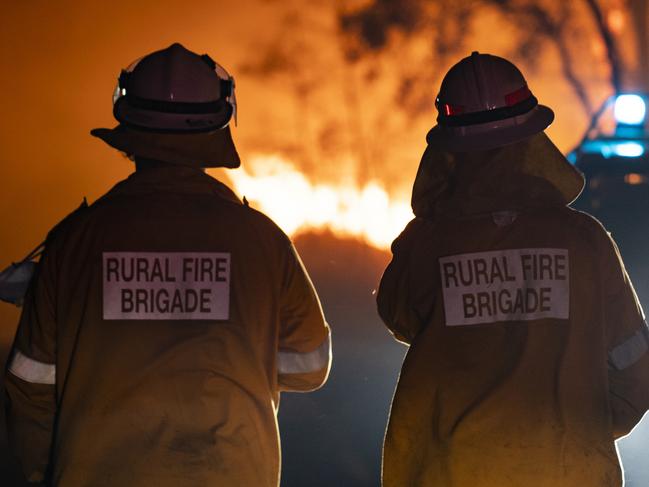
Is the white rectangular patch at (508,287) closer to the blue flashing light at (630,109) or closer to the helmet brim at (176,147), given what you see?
the helmet brim at (176,147)

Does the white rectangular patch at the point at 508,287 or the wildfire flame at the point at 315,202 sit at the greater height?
the wildfire flame at the point at 315,202

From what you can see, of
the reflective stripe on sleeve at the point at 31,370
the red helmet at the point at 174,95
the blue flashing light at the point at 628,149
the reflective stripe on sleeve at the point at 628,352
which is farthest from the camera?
the blue flashing light at the point at 628,149

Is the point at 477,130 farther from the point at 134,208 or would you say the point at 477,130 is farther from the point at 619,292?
the point at 134,208

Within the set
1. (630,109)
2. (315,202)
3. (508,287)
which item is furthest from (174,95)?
(315,202)

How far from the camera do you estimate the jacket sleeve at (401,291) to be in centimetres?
348

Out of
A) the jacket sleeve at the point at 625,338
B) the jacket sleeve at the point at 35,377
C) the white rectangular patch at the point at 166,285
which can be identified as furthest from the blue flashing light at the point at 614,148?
the jacket sleeve at the point at 35,377

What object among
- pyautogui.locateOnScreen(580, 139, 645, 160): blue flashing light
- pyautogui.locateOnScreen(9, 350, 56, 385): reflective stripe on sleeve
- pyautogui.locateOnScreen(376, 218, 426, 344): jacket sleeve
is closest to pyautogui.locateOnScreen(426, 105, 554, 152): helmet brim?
pyautogui.locateOnScreen(376, 218, 426, 344): jacket sleeve

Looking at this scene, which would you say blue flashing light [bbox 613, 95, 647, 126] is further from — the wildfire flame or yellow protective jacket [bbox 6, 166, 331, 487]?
yellow protective jacket [bbox 6, 166, 331, 487]

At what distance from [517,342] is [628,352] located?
1.09 feet

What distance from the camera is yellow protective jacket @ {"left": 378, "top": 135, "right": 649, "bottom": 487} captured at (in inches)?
125

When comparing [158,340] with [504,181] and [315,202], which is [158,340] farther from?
[315,202]

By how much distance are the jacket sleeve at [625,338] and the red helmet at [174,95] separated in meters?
1.23

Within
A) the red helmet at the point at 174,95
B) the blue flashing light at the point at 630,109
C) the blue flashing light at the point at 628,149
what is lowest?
the red helmet at the point at 174,95

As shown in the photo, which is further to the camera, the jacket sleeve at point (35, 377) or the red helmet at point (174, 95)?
the red helmet at point (174, 95)
